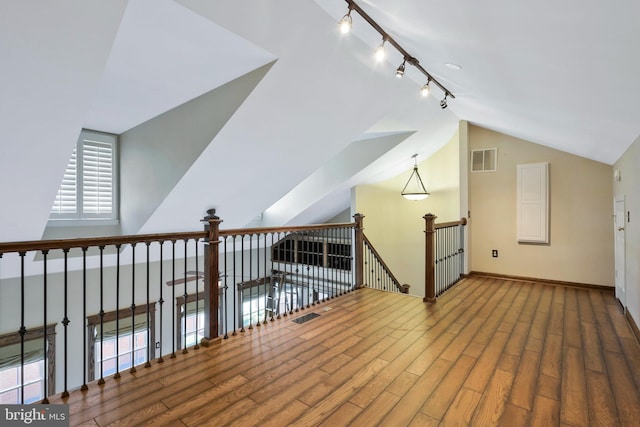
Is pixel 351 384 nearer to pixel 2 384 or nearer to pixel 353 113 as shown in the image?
pixel 353 113

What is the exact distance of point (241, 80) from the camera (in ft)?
9.95

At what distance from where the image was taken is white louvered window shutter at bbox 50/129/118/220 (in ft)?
13.9

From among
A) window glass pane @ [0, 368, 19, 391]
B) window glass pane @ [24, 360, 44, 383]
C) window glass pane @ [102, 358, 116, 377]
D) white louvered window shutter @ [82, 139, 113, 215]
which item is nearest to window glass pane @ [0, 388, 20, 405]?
window glass pane @ [0, 368, 19, 391]

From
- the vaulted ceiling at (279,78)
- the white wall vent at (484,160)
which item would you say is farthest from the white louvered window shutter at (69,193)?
the white wall vent at (484,160)

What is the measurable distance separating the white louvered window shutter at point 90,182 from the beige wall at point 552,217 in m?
5.82

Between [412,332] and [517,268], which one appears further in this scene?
[517,268]

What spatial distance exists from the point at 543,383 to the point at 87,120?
5239mm

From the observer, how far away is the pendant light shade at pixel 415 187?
20.3ft

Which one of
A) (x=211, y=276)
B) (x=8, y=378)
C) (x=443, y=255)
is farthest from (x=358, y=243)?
(x=8, y=378)

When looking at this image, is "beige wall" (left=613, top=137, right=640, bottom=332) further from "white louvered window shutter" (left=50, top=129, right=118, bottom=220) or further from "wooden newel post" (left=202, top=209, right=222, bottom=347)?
"white louvered window shutter" (left=50, top=129, right=118, bottom=220)

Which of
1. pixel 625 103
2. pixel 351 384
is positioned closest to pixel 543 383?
pixel 351 384

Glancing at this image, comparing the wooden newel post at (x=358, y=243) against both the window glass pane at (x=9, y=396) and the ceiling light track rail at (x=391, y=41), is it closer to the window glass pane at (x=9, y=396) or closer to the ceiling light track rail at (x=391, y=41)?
the ceiling light track rail at (x=391, y=41)

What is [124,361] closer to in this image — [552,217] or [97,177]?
[97,177]

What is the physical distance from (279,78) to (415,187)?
14.5ft
